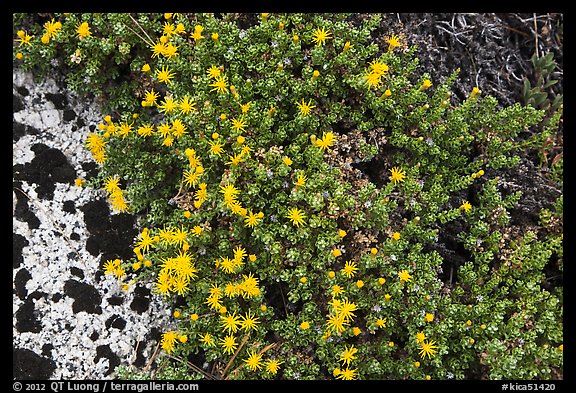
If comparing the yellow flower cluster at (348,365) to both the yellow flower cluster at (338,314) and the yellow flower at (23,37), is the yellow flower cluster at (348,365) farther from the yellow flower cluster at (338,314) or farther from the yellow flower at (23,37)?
the yellow flower at (23,37)

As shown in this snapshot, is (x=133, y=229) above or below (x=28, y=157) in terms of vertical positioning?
below

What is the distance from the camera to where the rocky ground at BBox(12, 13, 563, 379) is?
12.7 ft

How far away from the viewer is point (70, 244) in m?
4.04

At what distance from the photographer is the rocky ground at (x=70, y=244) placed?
12.7 feet

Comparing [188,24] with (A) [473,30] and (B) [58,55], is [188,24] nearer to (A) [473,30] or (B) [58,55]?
(B) [58,55]

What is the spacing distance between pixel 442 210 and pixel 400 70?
1.17 meters

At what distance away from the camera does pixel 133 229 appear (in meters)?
4.12

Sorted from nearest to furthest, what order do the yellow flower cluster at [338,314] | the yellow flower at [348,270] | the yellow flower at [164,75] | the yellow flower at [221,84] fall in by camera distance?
the yellow flower cluster at [338,314]
the yellow flower at [348,270]
the yellow flower at [221,84]
the yellow flower at [164,75]

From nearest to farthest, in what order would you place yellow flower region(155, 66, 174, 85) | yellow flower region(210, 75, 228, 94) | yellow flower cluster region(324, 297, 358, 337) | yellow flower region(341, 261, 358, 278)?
yellow flower cluster region(324, 297, 358, 337)
yellow flower region(341, 261, 358, 278)
yellow flower region(210, 75, 228, 94)
yellow flower region(155, 66, 174, 85)

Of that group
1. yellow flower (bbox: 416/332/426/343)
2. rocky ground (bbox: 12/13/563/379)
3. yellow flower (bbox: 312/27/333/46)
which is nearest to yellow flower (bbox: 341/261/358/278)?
yellow flower (bbox: 416/332/426/343)

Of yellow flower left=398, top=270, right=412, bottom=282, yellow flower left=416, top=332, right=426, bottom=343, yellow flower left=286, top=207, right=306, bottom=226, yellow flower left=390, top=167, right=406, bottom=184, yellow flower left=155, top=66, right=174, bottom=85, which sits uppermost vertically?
yellow flower left=155, top=66, right=174, bottom=85

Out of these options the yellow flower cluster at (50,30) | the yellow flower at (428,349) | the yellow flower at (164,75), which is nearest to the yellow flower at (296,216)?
the yellow flower at (428,349)

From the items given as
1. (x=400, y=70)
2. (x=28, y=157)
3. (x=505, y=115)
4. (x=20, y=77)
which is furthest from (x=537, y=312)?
(x=20, y=77)

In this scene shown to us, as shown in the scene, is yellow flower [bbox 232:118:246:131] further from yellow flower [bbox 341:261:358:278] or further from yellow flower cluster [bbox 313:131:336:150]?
yellow flower [bbox 341:261:358:278]
